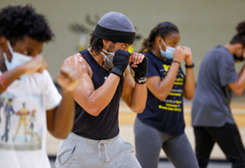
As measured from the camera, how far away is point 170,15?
741cm

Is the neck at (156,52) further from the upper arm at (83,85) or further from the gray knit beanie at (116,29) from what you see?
the upper arm at (83,85)

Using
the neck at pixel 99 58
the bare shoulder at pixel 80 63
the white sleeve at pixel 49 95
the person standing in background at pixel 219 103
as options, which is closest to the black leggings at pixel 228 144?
the person standing in background at pixel 219 103

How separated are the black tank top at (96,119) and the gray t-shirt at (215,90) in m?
1.44

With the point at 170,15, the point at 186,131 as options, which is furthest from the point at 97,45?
the point at 170,15

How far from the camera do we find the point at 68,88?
4.17 feet

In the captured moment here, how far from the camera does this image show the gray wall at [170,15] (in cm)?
732

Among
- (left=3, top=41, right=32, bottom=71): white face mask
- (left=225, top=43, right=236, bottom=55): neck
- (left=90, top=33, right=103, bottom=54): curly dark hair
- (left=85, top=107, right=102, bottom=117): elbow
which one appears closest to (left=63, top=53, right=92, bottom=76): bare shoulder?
(left=90, top=33, right=103, bottom=54): curly dark hair

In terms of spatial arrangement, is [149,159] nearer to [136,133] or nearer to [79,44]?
[136,133]

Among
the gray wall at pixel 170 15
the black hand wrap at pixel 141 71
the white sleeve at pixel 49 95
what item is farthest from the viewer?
the gray wall at pixel 170 15

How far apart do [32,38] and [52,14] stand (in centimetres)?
667

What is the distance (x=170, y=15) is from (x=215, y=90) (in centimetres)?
470

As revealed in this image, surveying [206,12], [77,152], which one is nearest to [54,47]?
[206,12]

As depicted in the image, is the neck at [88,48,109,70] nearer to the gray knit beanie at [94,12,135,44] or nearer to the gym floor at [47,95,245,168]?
the gray knit beanie at [94,12,135,44]

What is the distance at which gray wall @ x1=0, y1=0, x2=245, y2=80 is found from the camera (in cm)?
732
